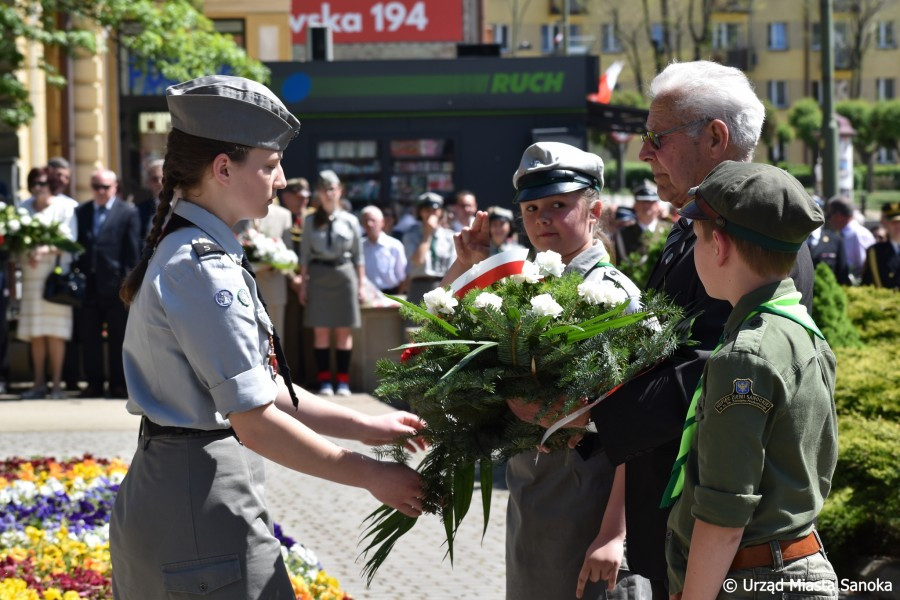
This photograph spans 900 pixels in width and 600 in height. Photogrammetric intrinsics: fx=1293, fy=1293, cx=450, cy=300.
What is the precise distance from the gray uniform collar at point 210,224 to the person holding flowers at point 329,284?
31.9 feet

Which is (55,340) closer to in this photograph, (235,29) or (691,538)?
(691,538)

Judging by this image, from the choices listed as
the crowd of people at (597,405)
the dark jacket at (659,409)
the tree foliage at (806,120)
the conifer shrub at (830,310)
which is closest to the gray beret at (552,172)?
the crowd of people at (597,405)

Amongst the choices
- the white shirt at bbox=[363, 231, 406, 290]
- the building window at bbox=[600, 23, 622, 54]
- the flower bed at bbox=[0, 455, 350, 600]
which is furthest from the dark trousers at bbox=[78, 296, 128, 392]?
the building window at bbox=[600, 23, 622, 54]

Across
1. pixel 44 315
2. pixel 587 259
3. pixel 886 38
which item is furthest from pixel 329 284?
pixel 886 38

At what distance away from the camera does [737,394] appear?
8.84 feet

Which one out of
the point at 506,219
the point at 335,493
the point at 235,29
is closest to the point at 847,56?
the point at 235,29

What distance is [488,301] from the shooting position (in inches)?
126

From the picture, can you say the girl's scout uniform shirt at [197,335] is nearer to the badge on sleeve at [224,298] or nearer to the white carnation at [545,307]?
the badge on sleeve at [224,298]

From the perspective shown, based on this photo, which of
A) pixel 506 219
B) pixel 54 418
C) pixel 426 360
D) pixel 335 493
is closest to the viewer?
pixel 426 360

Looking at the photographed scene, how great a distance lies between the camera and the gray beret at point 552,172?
4039mm

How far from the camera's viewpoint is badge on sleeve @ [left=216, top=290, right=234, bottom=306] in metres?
2.97

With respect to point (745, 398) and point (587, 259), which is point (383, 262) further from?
point (745, 398)

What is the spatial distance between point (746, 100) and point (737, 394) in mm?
1275

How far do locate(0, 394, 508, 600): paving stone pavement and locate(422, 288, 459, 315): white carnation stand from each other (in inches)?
59.6
